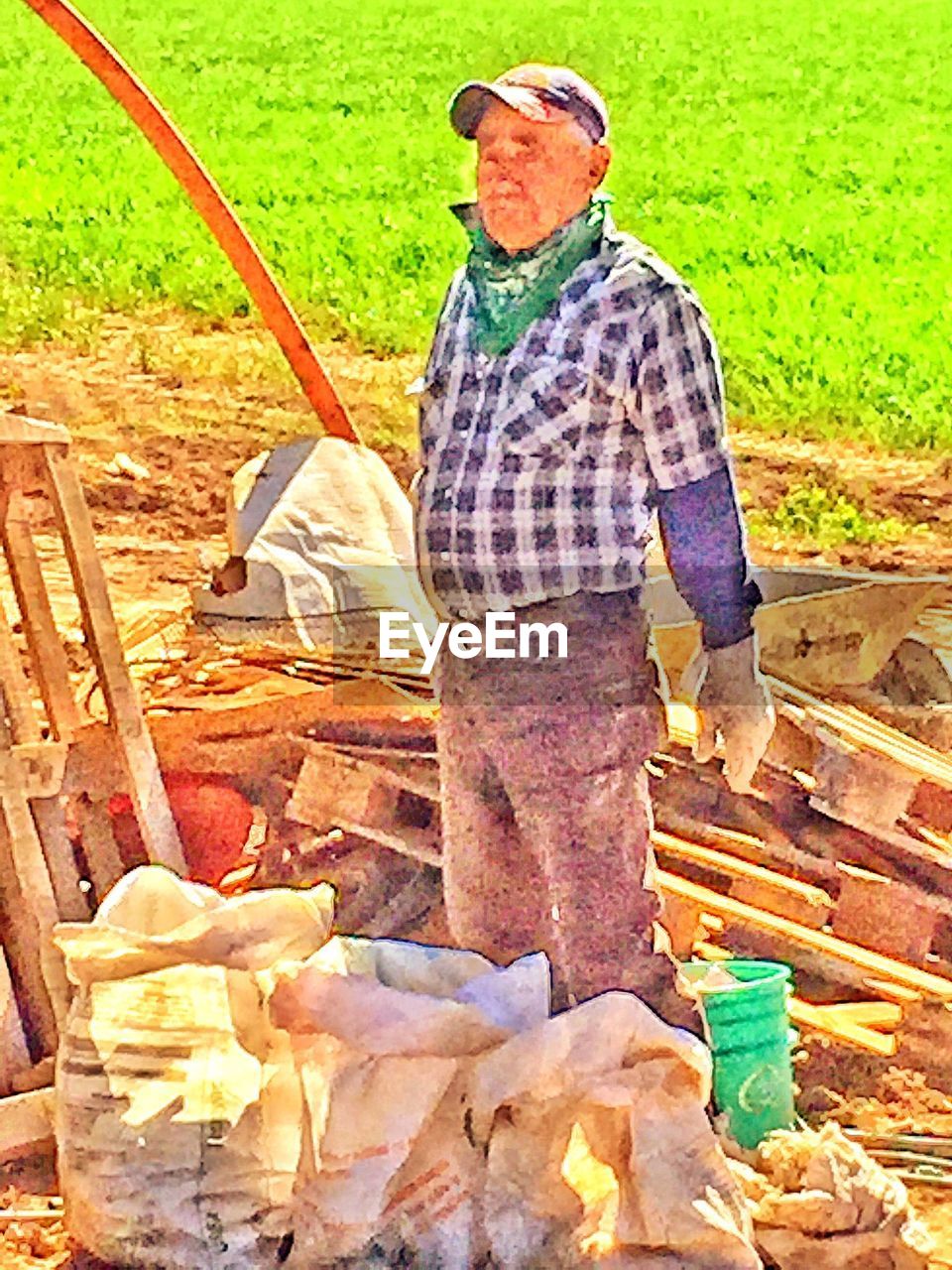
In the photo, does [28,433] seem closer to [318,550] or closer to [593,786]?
[318,550]

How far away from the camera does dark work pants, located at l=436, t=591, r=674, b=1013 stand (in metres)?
3.10

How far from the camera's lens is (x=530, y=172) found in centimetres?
296

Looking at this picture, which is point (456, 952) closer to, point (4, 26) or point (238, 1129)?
point (238, 1129)

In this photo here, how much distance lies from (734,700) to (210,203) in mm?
2328

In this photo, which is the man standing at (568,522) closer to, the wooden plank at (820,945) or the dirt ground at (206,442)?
the wooden plank at (820,945)

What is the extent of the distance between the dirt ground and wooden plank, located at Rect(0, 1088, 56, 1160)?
2.90 m

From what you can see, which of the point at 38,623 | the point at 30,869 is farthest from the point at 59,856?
the point at 38,623

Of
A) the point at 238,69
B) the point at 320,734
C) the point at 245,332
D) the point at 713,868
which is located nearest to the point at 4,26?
the point at 238,69

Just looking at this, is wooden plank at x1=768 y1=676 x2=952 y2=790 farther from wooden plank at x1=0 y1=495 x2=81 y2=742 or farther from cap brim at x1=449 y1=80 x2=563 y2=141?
cap brim at x1=449 y1=80 x2=563 y2=141

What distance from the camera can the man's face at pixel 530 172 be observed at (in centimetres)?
296

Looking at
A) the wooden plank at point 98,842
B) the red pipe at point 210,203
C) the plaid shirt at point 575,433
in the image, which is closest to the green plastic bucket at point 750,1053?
the plaid shirt at point 575,433

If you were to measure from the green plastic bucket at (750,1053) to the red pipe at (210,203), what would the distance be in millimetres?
1889

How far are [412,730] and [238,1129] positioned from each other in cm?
164

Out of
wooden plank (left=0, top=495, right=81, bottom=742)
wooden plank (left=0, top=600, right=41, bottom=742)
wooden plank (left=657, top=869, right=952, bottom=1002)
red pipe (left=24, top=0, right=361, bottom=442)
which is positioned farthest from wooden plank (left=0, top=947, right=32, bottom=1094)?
red pipe (left=24, top=0, right=361, bottom=442)
